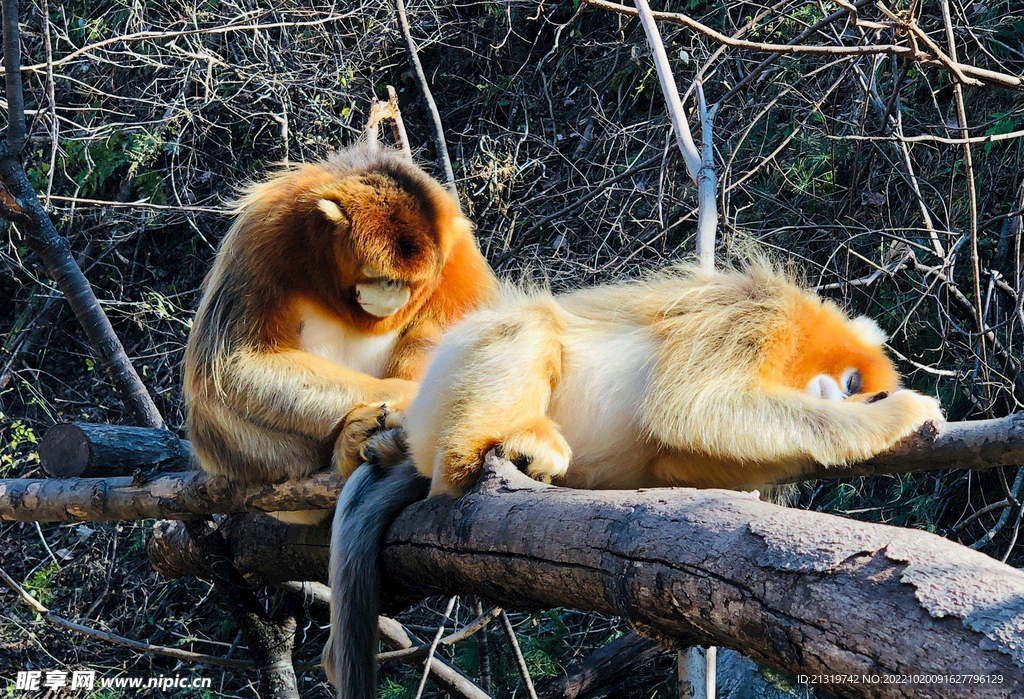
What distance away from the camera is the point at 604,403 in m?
2.20

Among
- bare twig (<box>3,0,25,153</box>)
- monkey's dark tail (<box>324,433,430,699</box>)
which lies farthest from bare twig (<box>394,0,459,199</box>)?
monkey's dark tail (<box>324,433,430,699</box>)

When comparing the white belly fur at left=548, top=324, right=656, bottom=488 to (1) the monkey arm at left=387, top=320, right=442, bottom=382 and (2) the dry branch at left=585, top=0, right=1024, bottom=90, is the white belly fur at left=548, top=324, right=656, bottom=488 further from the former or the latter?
(1) the monkey arm at left=387, top=320, right=442, bottom=382

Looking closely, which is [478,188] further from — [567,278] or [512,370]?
[512,370]

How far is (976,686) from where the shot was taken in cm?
91

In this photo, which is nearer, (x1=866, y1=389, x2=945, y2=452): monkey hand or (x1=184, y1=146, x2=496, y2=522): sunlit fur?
(x1=866, y1=389, x2=945, y2=452): monkey hand

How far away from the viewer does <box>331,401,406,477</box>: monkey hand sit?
2619 millimetres

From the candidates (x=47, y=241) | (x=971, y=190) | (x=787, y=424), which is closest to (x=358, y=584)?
(x=787, y=424)

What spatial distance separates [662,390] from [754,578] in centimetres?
91

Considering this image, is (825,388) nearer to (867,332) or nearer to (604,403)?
(867,332)

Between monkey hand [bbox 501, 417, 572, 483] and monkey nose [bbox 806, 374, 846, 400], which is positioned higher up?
monkey nose [bbox 806, 374, 846, 400]

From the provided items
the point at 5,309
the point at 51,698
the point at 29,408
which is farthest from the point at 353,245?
the point at 5,309

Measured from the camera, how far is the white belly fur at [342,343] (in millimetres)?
3027

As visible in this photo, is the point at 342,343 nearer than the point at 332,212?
No

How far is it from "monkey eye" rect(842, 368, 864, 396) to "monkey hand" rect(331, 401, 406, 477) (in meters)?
1.20
